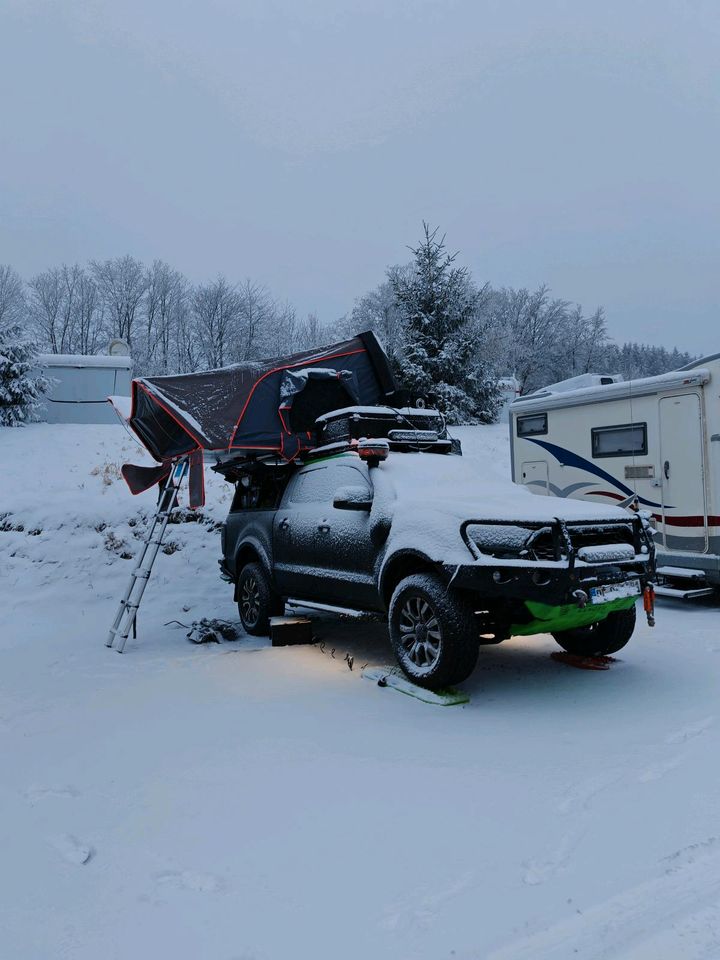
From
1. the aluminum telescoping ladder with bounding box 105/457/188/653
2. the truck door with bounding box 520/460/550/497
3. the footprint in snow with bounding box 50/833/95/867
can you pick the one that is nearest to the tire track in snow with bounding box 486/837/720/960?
the footprint in snow with bounding box 50/833/95/867

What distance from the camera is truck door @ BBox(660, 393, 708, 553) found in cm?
851

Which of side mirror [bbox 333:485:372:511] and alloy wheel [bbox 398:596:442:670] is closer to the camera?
alloy wheel [bbox 398:596:442:670]

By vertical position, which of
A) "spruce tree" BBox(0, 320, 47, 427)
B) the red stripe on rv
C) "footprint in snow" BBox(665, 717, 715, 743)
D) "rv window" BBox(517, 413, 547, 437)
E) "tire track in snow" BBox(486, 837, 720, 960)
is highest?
"spruce tree" BBox(0, 320, 47, 427)

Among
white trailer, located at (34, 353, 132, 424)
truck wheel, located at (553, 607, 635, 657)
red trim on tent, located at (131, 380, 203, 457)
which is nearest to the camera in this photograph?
truck wheel, located at (553, 607, 635, 657)

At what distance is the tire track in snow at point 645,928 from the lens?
2.37 meters

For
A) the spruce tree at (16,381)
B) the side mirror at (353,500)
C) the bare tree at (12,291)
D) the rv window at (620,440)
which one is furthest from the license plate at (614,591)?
the bare tree at (12,291)

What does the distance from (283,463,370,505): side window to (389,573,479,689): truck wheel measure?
1.28 m

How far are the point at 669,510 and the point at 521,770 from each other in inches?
230

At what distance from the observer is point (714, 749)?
162 inches

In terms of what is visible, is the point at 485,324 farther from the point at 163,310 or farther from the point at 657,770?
the point at 163,310

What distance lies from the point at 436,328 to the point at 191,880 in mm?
20906

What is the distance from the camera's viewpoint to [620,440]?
9.55m

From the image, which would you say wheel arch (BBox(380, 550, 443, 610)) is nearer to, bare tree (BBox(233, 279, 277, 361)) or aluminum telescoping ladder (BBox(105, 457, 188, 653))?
aluminum telescoping ladder (BBox(105, 457, 188, 653))

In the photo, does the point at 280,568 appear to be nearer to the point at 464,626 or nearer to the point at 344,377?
the point at 344,377
